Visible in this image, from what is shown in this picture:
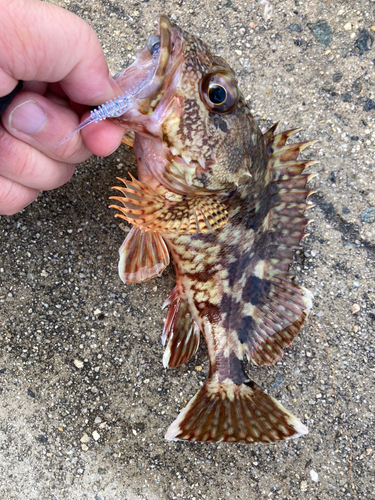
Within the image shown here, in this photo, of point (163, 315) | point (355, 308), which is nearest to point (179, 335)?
point (163, 315)

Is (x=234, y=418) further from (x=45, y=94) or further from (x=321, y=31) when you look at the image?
(x=321, y=31)

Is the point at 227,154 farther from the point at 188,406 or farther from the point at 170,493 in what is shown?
the point at 170,493

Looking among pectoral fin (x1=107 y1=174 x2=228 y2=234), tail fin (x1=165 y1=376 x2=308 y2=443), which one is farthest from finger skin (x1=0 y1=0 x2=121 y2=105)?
tail fin (x1=165 y1=376 x2=308 y2=443)

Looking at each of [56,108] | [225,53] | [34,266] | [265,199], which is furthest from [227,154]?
[34,266]

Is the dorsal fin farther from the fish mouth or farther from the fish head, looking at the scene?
the fish mouth

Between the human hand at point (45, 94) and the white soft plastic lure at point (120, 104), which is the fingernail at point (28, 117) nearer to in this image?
the human hand at point (45, 94)

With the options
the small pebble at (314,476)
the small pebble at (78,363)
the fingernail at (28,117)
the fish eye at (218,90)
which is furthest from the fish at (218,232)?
the small pebble at (78,363)
